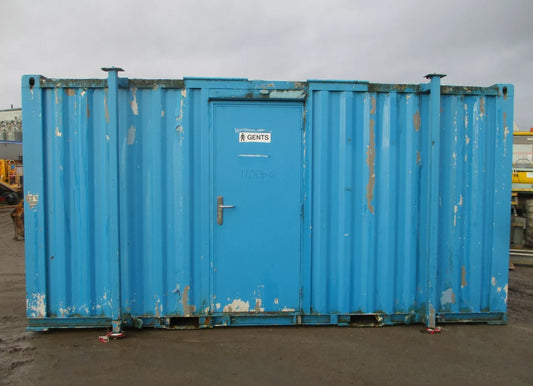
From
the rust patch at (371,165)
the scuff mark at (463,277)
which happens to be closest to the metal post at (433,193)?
the scuff mark at (463,277)

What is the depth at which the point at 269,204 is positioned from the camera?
382 centimetres

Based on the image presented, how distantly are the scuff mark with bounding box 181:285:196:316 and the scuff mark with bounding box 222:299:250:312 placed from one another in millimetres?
351

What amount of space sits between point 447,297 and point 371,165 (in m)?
1.70

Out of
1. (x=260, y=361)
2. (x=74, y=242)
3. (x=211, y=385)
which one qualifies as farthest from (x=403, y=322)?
(x=74, y=242)

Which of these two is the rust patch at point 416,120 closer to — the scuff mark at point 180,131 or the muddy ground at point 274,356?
the muddy ground at point 274,356

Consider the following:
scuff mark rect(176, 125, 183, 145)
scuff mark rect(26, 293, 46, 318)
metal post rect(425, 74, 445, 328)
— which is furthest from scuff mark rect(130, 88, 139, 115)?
metal post rect(425, 74, 445, 328)

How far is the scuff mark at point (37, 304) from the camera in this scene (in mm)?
3672

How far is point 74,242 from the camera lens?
12.2 ft

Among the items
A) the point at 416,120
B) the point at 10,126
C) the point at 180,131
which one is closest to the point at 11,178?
the point at 10,126

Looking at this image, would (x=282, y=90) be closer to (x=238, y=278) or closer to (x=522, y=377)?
(x=238, y=278)

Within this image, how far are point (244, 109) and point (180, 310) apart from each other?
2252 mm

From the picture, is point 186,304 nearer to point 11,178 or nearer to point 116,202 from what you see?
point 116,202

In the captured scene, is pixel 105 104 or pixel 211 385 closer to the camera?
pixel 211 385

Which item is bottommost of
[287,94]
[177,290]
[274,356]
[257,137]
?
[274,356]
